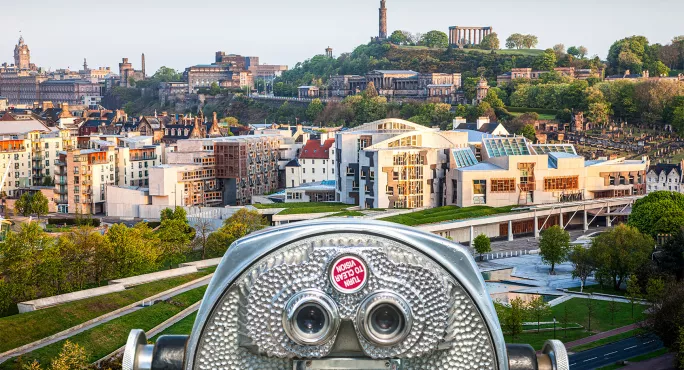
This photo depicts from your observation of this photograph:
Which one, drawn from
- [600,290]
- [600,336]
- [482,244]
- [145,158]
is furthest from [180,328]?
[145,158]

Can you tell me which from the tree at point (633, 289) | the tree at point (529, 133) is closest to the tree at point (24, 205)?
the tree at point (633, 289)

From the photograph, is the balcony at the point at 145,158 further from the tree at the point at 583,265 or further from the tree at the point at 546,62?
the tree at the point at 546,62

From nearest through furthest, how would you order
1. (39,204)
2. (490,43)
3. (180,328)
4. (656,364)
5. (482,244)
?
(656,364) < (180,328) < (482,244) < (39,204) < (490,43)

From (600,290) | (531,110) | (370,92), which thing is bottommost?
(600,290)

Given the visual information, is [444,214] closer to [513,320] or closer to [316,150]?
[316,150]

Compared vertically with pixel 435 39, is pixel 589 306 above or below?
below

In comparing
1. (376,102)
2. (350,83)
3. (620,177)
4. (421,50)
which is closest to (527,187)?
(620,177)
